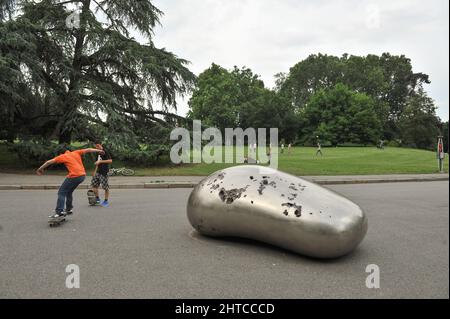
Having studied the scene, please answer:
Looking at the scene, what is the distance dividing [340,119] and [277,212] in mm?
67407

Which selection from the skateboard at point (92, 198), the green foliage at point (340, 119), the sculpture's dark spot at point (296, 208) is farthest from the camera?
the green foliage at point (340, 119)

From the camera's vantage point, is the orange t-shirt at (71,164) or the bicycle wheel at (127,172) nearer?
the orange t-shirt at (71,164)

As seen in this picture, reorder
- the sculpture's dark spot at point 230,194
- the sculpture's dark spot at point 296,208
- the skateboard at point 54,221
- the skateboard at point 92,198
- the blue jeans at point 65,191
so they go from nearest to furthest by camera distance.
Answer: the sculpture's dark spot at point 296,208
the sculpture's dark spot at point 230,194
the skateboard at point 54,221
the blue jeans at point 65,191
the skateboard at point 92,198

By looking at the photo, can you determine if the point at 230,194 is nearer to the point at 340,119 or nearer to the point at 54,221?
the point at 54,221

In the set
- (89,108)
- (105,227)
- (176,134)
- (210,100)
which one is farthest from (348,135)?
(105,227)

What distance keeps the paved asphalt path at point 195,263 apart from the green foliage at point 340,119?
2470 inches

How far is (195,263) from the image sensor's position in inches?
200

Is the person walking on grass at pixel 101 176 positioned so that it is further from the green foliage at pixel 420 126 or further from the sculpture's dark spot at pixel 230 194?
the green foliage at pixel 420 126

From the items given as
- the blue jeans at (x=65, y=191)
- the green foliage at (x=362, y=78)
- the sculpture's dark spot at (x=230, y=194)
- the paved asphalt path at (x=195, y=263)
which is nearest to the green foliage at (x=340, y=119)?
the green foliage at (x=362, y=78)

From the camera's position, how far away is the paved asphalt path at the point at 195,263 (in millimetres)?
4039

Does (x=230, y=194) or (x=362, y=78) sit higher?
(x=362, y=78)

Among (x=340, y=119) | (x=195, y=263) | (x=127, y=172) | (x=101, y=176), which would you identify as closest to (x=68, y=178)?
(x=101, y=176)

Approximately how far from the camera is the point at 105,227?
7.32 meters

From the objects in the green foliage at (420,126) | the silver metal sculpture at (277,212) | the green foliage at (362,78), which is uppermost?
the green foliage at (362,78)
